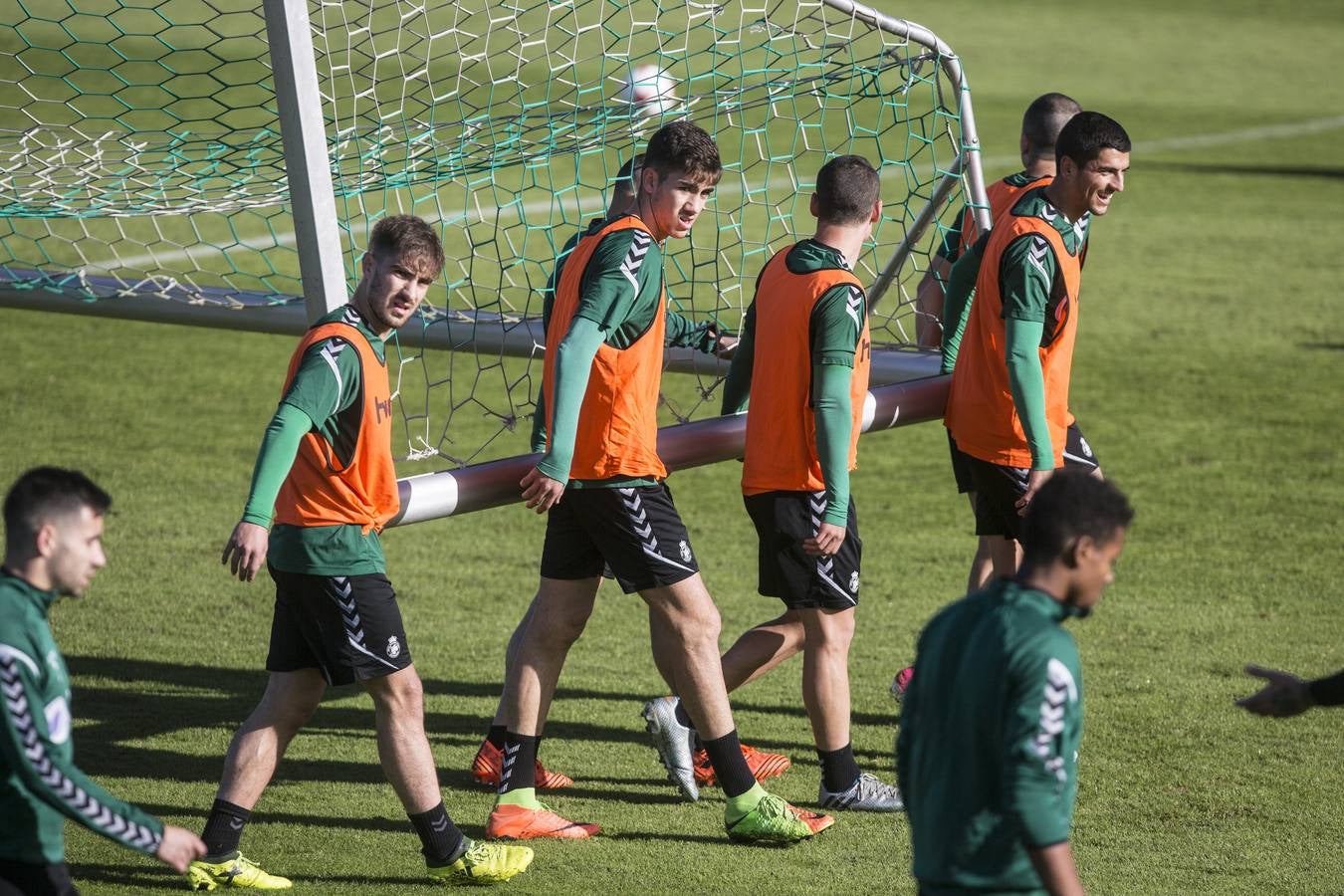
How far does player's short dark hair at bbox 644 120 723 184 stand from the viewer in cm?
485

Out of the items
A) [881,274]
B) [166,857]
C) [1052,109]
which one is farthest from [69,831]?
[1052,109]

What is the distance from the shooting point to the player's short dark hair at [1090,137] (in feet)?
17.4

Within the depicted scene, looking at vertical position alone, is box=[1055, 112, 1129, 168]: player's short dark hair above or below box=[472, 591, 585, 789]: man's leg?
above

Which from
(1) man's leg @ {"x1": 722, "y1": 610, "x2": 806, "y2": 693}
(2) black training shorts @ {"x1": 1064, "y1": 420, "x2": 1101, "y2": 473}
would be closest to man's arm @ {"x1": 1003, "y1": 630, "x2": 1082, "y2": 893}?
(1) man's leg @ {"x1": 722, "y1": 610, "x2": 806, "y2": 693}

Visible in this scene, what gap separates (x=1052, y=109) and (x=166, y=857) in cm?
449

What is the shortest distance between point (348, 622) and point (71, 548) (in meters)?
1.39

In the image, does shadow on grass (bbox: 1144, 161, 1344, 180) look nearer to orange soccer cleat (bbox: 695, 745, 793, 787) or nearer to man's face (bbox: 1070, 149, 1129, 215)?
man's face (bbox: 1070, 149, 1129, 215)

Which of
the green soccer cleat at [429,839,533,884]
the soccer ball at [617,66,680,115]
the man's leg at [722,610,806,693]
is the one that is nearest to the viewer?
the green soccer cleat at [429,839,533,884]

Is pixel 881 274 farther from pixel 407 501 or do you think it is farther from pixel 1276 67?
pixel 1276 67

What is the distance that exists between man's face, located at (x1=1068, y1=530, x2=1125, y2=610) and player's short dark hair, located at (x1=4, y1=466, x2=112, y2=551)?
1830 mm

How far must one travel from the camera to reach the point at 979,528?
5.82 m

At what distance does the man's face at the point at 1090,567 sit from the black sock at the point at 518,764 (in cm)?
249

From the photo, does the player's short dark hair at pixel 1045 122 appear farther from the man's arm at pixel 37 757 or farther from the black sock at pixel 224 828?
the man's arm at pixel 37 757

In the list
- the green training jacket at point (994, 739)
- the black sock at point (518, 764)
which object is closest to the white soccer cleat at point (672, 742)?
the black sock at point (518, 764)
